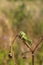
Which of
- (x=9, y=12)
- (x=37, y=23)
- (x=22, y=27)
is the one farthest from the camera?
(x=9, y=12)

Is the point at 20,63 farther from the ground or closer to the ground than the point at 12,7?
closer to the ground

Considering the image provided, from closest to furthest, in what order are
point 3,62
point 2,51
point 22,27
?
point 3,62 → point 2,51 → point 22,27

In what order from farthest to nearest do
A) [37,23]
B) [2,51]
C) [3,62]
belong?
[37,23] → [2,51] → [3,62]

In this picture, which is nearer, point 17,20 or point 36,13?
point 17,20

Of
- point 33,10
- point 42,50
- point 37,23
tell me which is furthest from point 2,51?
point 33,10

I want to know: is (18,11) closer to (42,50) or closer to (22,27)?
(22,27)

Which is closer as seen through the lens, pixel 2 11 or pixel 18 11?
pixel 18 11

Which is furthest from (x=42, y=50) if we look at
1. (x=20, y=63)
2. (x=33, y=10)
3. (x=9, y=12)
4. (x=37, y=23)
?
(x=33, y=10)

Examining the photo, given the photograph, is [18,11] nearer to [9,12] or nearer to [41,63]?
[9,12]

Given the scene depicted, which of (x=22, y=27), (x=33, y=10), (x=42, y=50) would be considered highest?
(x=33, y=10)
